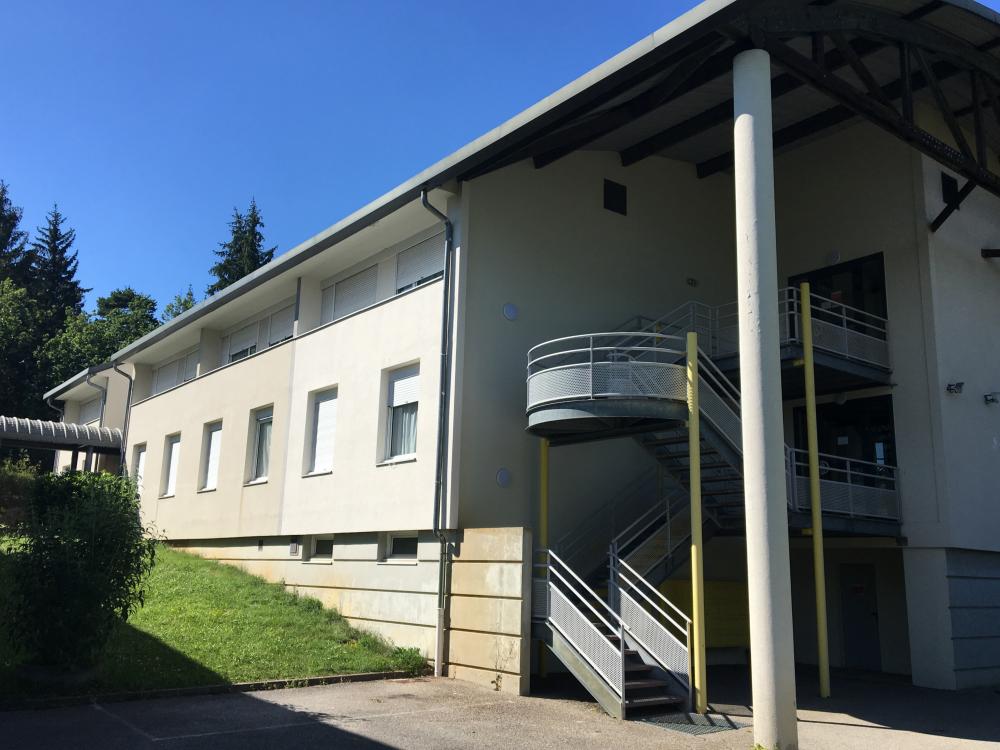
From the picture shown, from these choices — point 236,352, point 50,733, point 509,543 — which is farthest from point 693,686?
point 236,352

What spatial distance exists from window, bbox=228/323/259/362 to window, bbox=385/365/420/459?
738 cm

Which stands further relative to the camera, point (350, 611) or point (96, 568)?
point (350, 611)

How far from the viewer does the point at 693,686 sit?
35.9 ft

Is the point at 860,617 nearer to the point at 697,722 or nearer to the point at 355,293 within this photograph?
the point at 697,722

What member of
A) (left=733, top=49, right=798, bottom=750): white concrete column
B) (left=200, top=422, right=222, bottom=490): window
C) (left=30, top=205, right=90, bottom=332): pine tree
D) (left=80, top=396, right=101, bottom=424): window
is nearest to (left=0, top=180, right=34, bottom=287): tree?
(left=30, top=205, right=90, bottom=332): pine tree

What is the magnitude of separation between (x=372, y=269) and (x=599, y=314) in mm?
4720

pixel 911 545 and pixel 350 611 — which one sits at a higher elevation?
pixel 911 545

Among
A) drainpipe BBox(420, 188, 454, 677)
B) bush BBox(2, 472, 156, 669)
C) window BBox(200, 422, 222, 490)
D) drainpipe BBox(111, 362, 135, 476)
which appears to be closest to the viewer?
bush BBox(2, 472, 156, 669)

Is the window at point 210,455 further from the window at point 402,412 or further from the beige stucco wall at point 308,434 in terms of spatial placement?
the window at point 402,412

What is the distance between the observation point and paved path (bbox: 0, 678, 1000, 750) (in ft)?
28.5

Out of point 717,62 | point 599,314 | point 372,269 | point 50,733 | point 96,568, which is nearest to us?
point 50,733

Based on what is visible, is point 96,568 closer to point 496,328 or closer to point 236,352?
point 496,328

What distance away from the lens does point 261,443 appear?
1972cm

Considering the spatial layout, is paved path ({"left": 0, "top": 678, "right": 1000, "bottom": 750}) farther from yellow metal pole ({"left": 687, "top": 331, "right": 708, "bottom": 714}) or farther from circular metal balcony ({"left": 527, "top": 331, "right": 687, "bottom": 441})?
circular metal balcony ({"left": 527, "top": 331, "right": 687, "bottom": 441})
